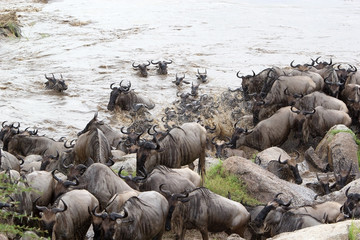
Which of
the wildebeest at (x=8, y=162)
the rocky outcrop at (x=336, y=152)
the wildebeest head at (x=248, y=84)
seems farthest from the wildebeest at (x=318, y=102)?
the wildebeest at (x=8, y=162)

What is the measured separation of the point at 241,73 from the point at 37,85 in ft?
23.1

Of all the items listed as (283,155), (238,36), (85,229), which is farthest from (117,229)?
(238,36)

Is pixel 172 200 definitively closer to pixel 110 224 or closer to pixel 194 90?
pixel 110 224

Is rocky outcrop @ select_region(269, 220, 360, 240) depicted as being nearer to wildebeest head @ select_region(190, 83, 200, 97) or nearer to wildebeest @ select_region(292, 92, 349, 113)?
wildebeest @ select_region(292, 92, 349, 113)

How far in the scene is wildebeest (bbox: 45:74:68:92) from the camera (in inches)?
776

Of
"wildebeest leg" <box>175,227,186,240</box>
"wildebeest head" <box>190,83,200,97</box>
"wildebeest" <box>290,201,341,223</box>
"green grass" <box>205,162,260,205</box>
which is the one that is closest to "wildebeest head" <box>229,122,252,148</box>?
"green grass" <box>205,162,260,205</box>

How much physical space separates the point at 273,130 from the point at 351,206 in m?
5.72

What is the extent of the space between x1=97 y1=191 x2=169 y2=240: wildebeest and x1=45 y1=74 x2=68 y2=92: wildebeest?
11158 millimetres

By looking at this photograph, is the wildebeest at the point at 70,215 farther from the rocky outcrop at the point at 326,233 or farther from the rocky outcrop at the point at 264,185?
the rocky outcrop at the point at 264,185

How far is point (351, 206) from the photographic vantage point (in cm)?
981

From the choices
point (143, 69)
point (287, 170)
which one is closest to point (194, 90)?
point (143, 69)

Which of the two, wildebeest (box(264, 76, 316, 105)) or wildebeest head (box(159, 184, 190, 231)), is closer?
wildebeest head (box(159, 184, 190, 231))

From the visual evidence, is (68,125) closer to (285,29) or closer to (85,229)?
(85,229)

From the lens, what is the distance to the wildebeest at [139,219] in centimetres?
846
